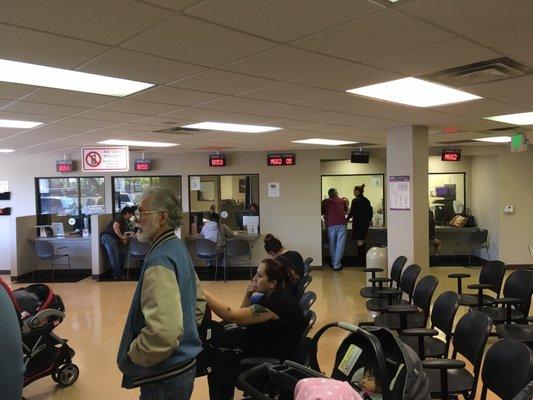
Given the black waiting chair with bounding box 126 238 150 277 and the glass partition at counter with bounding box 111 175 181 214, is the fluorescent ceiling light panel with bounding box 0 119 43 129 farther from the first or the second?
the glass partition at counter with bounding box 111 175 181 214

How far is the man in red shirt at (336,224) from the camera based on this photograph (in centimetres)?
906

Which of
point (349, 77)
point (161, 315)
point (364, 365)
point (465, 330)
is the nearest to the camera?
point (161, 315)

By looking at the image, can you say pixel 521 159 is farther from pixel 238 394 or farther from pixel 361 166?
pixel 238 394

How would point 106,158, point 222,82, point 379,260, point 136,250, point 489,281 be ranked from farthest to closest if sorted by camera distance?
point 136,250, point 106,158, point 379,260, point 489,281, point 222,82

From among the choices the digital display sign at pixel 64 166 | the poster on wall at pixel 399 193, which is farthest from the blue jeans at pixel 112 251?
the poster on wall at pixel 399 193

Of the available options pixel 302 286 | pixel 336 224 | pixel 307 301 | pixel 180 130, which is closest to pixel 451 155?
pixel 336 224

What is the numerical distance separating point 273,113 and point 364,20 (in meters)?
2.57

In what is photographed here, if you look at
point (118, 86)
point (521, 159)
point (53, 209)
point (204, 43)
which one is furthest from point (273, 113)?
point (53, 209)

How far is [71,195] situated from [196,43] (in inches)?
336

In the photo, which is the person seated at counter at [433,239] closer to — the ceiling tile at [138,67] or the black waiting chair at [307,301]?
the black waiting chair at [307,301]

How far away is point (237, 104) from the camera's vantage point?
403 cm

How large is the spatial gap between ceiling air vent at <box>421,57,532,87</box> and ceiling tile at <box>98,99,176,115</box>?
225 cm

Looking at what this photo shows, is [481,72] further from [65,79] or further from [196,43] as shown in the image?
[65,79]

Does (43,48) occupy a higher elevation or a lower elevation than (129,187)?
higher
